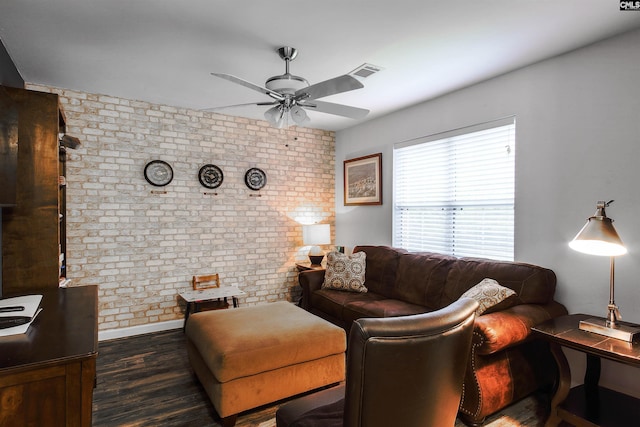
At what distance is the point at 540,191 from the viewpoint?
295 centimetres

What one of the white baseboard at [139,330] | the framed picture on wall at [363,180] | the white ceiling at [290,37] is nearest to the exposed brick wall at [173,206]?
the white baseboard at [139,330]

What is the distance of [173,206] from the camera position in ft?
13.8

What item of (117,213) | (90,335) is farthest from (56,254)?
(117,213)

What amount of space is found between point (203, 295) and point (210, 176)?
1.45m

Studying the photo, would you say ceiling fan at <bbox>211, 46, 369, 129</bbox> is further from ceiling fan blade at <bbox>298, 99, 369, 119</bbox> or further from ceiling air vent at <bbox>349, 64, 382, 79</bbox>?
ceiling air vent at <bbox>349, 64, 382, 79</bbox>

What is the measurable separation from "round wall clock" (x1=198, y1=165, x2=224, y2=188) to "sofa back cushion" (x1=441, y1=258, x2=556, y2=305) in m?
2.91

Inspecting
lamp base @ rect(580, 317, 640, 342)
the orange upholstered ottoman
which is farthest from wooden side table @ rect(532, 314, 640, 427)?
the orange upholstered ottoman

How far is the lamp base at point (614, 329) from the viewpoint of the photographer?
2021mm

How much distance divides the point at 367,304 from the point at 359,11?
2477mm

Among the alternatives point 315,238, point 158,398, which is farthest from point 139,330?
point 315,238

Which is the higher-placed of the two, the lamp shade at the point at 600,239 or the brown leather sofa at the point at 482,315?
the lamp shade at the point at 600,239

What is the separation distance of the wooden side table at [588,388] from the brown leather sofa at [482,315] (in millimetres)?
190

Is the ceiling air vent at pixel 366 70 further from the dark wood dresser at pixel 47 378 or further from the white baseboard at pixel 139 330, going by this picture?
the white baseboard at pixel 139 330

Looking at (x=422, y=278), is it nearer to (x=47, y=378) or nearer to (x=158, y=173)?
(x=47, y=378)
